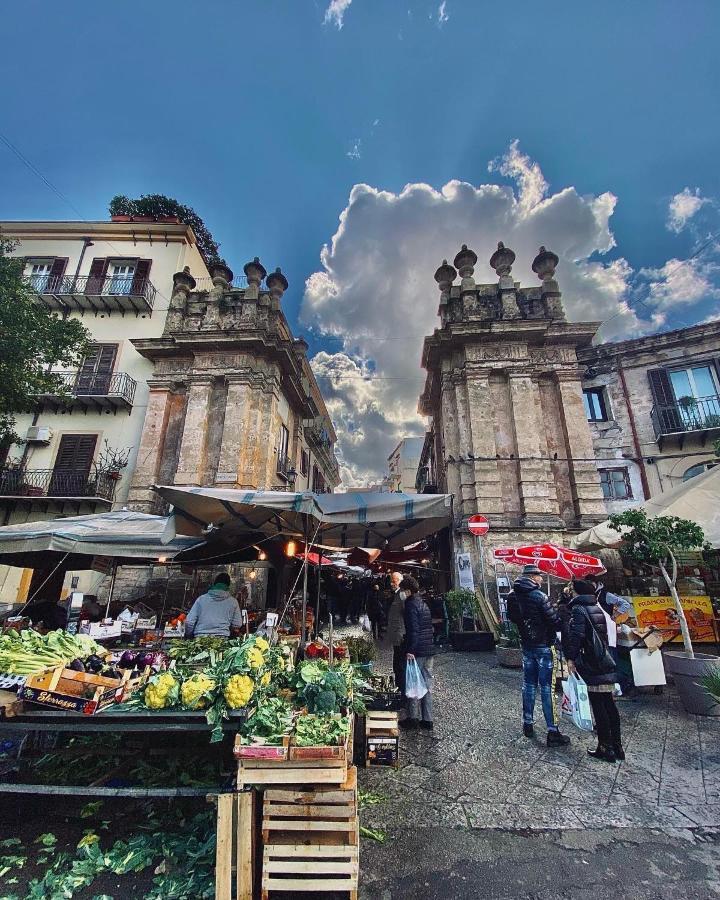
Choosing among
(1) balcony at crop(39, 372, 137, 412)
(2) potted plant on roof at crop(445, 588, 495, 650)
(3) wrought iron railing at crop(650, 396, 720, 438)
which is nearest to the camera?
(2) potted plant on roof at crop(445, 588, 495, 650)

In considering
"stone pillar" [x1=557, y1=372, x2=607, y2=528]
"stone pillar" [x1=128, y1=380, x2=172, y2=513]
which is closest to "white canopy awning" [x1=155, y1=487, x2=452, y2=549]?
"stone pillar" [x1=128, y1=380, x2=172, y2=513]

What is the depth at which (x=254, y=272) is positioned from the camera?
17.8m

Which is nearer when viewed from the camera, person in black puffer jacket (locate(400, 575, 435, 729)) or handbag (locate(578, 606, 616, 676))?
handbag (locate(578, 606, 616, 676))

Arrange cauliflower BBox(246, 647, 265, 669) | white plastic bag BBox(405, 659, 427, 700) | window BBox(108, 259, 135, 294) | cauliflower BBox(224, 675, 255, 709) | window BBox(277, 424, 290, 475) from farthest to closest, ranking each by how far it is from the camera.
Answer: window BBox(108, 259, 135, 294) < window BBox(277, 424, 290, 475) < white plastic bag BBox(405, 659, 427, 700) < cauliflower BBox(246, 647, 265, 669) < cauliflower BBox(224, 675, 255, 709)

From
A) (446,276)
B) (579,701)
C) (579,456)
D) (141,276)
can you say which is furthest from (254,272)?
(579,701)

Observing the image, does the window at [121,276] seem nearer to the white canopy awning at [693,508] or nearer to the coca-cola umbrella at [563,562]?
the coca-cola umbrella at [563,562]

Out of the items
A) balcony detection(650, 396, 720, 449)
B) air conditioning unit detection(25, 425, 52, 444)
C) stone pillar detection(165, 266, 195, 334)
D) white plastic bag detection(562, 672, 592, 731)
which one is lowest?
white plastic bag detection(562, 672, 592, 731)

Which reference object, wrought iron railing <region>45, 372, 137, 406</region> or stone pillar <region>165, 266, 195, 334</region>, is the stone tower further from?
wrought iron railing <region>45, 372, 137, 406</region>

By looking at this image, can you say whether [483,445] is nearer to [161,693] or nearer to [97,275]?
[161,693]

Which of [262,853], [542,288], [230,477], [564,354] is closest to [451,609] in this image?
[230,477]

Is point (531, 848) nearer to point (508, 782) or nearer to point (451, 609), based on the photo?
point (508, 782)

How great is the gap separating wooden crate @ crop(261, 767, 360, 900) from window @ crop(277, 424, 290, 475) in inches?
561

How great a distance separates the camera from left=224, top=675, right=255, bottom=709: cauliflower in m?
3.04

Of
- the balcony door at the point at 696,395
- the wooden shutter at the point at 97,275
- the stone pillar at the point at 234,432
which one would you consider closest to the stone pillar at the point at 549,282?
the balcony door at the point at 696,395
